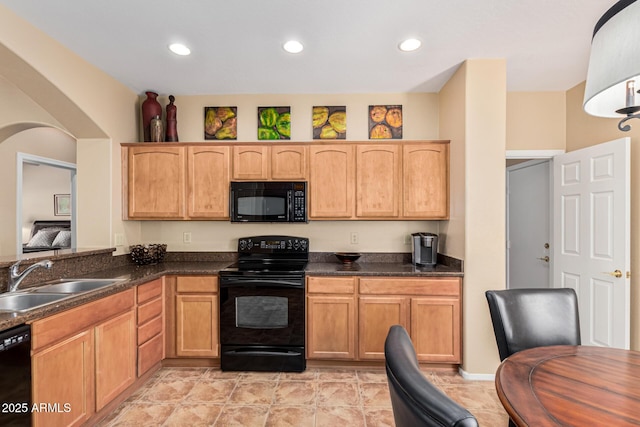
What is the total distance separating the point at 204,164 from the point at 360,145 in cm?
152

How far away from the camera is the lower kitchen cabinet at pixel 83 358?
1562mm

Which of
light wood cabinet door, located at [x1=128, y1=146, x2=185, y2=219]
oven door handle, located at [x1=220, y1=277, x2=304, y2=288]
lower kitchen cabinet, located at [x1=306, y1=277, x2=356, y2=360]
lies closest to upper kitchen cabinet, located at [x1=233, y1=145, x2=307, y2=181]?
light wood cabinet door, located at [x1=128, y1=146, x2=185, y2=219]

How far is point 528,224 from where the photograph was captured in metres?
3.63

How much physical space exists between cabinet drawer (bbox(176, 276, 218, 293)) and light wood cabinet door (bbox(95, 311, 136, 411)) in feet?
1.57

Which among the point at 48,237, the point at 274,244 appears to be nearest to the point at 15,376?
the point at 274,244

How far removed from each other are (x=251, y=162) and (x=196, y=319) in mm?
1517

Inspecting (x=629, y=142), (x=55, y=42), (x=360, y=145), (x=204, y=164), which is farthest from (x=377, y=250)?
(x=55, y=42)

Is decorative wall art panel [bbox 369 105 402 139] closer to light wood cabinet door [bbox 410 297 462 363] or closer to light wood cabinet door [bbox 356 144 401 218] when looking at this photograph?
light wood cabinet door [bbox 356 144 401 218]

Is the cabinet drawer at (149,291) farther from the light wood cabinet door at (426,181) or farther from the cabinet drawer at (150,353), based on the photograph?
the light wood cabinet door at (426,181)

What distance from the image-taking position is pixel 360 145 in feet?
9.68

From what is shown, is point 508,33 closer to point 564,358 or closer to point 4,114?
point 564,358

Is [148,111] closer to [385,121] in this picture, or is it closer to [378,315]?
[385,121]

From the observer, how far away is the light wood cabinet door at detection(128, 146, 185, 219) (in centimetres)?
300

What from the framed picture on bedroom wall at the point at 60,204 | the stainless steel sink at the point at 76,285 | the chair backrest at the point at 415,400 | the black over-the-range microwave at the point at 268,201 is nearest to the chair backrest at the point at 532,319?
the chair backrest at the point at 415,400
